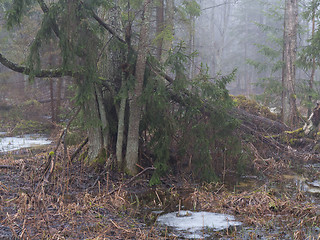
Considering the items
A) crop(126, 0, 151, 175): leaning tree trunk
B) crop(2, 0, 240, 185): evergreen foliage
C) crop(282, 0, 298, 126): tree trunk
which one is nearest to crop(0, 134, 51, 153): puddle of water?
crop(2, 0, 240, 185): evergreen foliage

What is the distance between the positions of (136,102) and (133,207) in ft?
8.63

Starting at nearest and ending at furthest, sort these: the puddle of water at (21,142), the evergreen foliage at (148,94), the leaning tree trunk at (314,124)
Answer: the evergreen foliage at (148,94) → the leaning tree trunk at (314,124) → the puddle of water at (21,142)

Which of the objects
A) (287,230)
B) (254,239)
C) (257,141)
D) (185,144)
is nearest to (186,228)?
(254,239)

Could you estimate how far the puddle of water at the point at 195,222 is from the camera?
5184 mm

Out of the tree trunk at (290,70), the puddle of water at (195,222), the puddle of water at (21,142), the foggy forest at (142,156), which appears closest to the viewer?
the puddle of water at (195,222)

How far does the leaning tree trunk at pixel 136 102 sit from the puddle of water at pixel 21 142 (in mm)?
6801

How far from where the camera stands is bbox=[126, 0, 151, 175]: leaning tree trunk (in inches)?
307

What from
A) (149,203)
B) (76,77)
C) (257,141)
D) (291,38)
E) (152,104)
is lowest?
(149,203)

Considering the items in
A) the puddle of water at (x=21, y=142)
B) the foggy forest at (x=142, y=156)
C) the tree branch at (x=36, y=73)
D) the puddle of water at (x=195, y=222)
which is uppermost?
the tree branch at (x=36, y=73)

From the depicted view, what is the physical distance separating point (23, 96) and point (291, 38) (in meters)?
20.9

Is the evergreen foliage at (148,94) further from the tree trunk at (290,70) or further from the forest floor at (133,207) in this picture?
the tree trunk at (290,70)

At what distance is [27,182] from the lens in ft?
24.9

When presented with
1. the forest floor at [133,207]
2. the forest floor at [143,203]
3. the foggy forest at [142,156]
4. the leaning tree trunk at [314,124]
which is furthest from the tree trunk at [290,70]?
the forest floor at [133,207]

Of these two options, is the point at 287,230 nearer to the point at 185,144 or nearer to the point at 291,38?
the point at 185,144
